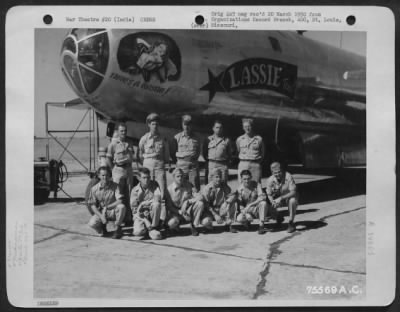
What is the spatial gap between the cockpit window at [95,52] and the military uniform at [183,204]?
4.56ft

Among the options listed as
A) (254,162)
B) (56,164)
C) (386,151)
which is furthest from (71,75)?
(386,151)

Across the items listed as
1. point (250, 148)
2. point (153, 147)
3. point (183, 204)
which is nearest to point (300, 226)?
point (250, 148)

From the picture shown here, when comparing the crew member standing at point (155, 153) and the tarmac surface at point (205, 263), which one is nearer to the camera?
the tarmac surface at point (205, 263)

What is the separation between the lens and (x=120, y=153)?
4531 millimetres

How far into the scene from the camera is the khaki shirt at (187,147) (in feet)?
15.2

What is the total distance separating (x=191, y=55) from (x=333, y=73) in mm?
2044

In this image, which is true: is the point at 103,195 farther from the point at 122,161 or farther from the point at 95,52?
the point at 95,52

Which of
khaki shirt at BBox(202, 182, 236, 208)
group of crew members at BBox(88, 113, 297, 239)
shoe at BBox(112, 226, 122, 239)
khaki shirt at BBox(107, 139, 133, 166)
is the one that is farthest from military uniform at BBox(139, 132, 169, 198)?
shoe at BBox(112, 226, 122, 239)

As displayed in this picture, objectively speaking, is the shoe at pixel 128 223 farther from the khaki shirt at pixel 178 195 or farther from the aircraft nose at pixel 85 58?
the aircraft nose at pixel 85 58

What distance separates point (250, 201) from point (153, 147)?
→ 3.72ft

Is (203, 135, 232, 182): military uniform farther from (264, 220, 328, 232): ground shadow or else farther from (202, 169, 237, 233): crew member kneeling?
(264, 220, 328, 232): ground shadow

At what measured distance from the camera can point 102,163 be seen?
14.9ft

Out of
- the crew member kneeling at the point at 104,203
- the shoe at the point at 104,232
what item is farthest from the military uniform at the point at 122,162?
the shoe at the point at 104,232

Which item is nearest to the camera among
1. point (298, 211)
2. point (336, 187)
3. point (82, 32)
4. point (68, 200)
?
point (82, 32)
